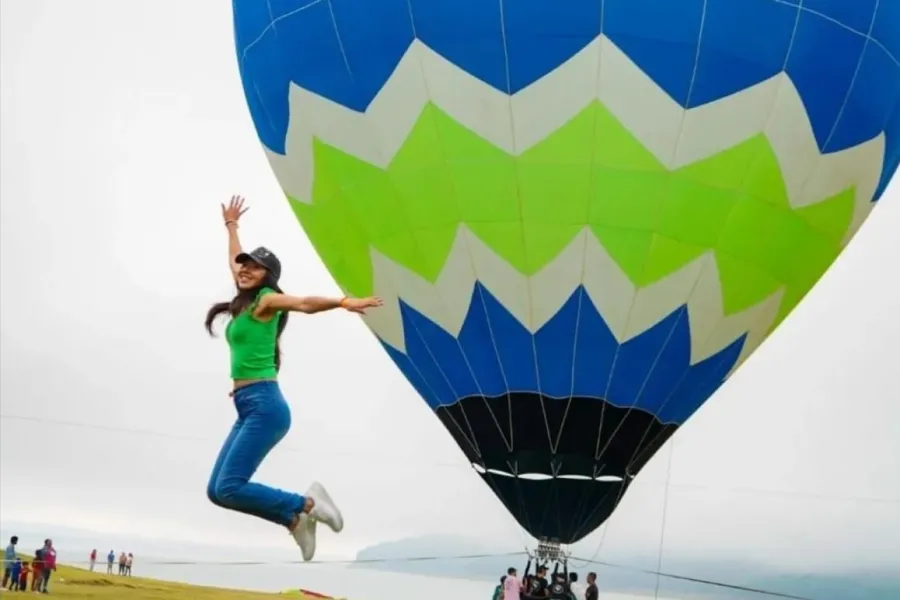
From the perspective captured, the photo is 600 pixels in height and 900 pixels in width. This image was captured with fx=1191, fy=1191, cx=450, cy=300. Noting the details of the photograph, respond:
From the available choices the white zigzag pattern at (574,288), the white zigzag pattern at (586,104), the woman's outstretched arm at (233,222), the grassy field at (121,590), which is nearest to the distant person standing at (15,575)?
the grassy field at (121,590)

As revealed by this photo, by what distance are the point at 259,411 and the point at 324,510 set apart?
0.42 metres

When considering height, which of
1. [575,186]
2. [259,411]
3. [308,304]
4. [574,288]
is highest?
[575,186]

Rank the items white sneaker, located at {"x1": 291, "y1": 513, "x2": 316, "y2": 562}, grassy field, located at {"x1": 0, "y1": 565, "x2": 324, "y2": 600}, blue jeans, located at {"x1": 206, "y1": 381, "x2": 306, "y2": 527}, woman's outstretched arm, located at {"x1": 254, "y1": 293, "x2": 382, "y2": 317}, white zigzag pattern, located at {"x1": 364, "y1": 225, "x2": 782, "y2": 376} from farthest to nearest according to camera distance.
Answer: grassy field, located at {"x1": 0, "y1": 565, "x2": 324, "y2": 600}, white zigzag pattern, located at {"x1": 364, "y1": 225, "x2": 782, "y2": 376}, white sneaker, located at {"x1": 291, "y1": 513, "x2": 316, "y2": 562}, blue jeans, located at {"x1": 206, "y1": 381, "x2": 306, "y2": 527}, woman's outstretched arm, located at {"x1": 254, "y1": 293, "x2": 382, "y2": 317}

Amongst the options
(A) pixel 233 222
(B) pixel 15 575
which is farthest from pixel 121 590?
(A) pixel 233 222

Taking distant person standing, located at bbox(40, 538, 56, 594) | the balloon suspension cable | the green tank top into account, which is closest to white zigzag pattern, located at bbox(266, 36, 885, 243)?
the balloon suspension cable

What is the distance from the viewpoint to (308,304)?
12.1ft

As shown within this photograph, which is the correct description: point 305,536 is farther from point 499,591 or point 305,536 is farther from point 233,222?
point 499,591

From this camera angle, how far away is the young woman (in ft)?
12.6

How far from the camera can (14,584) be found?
9688mm

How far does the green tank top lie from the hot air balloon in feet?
15.8

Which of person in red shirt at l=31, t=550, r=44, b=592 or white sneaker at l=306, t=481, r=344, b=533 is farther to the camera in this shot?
person in red shirt at l=31, t=550, r=44, b=592

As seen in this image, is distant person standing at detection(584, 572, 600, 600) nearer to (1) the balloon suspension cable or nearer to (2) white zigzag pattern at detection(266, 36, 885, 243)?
(1) the balloon suspension cable

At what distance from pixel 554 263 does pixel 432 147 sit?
4.04 feet

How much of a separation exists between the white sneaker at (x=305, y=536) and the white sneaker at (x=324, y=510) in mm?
27
